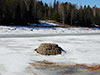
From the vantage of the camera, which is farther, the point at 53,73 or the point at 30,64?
the point at 30,64

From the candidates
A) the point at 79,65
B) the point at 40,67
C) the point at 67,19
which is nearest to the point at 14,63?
the point at 40,67

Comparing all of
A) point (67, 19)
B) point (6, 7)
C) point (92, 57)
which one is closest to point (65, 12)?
point (67, 19)

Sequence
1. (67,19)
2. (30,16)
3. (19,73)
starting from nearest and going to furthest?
(19,73) → (30,16) → (67,19)

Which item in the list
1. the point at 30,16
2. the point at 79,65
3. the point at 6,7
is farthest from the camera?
the point at 30,16

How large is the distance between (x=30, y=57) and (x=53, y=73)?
2.87 metres

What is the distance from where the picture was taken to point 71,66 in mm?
8023

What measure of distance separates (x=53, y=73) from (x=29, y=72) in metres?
0.93

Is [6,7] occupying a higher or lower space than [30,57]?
higher

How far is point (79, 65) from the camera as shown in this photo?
8219mm

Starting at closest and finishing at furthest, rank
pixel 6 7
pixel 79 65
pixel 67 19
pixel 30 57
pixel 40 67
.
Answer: pixel 40 67 < pixel 79 65 < pixel 30 57 < pixel 6 7 < pixel 67 19

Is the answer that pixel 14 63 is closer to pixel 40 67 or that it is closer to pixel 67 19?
pixel 40 67

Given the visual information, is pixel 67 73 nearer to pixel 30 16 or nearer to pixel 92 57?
pixel 92 57

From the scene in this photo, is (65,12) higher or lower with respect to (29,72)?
higher

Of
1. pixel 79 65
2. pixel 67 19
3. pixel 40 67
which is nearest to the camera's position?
pixel 40 67
